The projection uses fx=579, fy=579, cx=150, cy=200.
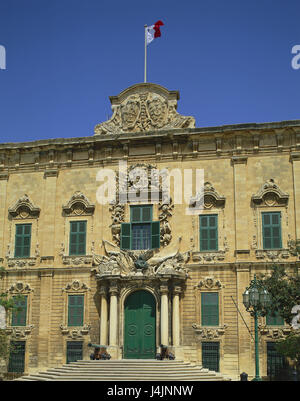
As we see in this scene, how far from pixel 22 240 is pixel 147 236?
20.3 ft

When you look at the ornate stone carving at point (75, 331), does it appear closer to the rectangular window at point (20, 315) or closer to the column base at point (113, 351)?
the column base at point (113, 351)

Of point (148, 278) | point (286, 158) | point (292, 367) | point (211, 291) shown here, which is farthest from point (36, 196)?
point (292, 367)

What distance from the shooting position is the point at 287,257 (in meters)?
25.0

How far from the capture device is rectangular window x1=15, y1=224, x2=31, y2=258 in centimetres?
2773

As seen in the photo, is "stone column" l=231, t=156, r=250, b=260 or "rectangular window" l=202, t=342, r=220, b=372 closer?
"rectangular window" l=202, t=342, r=220, b=372

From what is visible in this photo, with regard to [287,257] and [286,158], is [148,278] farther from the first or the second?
[286,158]

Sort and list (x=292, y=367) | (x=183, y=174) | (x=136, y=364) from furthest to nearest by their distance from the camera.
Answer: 1. (x=183, y=174)
2. (x=292, y=367)
3. (x=136, y=364)

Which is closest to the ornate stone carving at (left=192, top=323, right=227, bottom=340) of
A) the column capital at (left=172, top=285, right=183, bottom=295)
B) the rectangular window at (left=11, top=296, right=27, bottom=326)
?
the column capital at (left=172, top=285, right=183, bottom=295)

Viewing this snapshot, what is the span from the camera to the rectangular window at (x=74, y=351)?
25.9 metres

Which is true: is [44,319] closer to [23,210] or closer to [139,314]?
[139,314]

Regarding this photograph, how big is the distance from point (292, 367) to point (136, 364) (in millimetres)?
6684

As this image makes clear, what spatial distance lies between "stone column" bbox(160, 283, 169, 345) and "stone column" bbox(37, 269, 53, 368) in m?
5.37

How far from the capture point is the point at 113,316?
25.2 m

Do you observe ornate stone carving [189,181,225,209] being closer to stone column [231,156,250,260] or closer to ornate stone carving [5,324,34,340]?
stone column [231,156,250,260]
